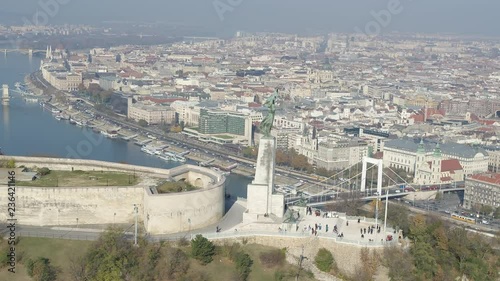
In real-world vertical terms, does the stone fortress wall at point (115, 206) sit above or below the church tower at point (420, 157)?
above

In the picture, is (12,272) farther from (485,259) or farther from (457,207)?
(457,207)

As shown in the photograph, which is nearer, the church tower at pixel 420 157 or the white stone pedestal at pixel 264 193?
the white stone pedestal at pixel 264 193

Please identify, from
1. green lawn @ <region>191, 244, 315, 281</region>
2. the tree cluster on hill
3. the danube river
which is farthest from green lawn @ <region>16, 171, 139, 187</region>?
the danube river

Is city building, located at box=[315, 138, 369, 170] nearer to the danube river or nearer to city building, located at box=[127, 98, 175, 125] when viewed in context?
the danube river

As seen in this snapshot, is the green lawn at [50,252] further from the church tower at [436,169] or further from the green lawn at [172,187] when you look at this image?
the church tower at [436,169]

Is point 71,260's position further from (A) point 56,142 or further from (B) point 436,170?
(A) point 56,142

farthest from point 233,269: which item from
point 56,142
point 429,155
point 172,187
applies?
point 56,142

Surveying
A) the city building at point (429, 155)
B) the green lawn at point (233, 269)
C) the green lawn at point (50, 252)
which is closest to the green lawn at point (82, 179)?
the green lawn at point (50, 252)
